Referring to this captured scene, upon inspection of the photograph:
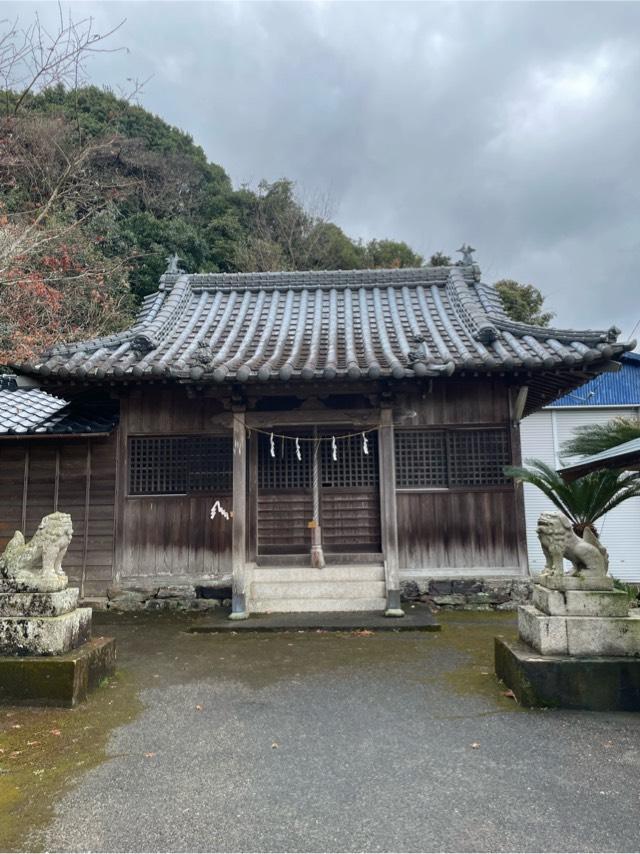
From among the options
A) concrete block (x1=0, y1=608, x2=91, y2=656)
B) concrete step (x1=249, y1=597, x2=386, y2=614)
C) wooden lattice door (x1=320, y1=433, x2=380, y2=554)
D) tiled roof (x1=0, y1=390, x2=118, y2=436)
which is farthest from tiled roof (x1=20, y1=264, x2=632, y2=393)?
concrete block (x1=0, y1=608, x2=91, y2=656)

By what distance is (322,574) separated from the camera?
828 centimetres

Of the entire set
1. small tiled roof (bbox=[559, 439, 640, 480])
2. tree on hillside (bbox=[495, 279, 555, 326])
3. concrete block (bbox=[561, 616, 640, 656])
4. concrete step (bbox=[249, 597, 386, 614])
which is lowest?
concrete step (bbox=[249, 597, 386, 614])

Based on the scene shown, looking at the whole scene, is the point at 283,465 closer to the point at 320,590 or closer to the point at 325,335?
the point at 320,590

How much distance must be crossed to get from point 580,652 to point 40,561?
5.02 metres

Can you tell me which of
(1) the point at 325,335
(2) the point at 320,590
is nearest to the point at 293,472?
(2) the point at 320,590

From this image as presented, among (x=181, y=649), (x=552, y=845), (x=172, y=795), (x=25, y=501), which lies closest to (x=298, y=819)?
(x=172, y=795)

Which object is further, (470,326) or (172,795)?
(470,326)

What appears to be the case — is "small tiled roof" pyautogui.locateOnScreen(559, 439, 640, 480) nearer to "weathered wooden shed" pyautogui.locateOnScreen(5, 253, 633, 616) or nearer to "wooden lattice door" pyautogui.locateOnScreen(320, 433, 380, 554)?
"weathered wooden shed" pyautogui.locateOnScreen(5, 253, 633, 616)

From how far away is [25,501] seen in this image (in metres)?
8.97

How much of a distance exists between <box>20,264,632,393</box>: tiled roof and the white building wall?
4.20m

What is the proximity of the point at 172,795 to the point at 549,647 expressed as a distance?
10.6 ft

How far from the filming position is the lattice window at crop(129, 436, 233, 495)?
894cm

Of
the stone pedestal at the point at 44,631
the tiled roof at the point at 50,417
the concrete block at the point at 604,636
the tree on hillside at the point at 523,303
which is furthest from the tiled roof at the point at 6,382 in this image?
the tree on hillside at the point at 523,303

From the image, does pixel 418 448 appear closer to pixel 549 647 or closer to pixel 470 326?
pixel 470 326
